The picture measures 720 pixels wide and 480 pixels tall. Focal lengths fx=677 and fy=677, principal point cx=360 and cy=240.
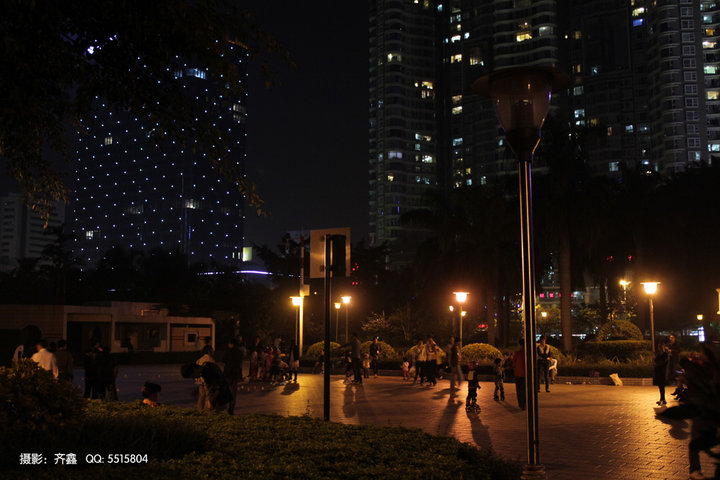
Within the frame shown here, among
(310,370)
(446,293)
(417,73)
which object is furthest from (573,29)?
(310,370)

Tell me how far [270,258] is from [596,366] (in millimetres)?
48894

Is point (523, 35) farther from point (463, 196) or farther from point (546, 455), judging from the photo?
point (546, 455)

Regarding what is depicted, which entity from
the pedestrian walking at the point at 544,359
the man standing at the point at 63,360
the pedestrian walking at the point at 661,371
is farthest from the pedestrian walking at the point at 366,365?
the man standing at the point at 63,360

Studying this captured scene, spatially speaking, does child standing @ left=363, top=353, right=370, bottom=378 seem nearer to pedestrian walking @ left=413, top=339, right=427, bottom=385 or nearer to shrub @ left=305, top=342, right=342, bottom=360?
pedestrian walking @ left=413, top=339, right=427, bottom=385

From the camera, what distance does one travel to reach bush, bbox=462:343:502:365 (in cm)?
2819

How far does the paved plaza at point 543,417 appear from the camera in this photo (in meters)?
9.46

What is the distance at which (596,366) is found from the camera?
81.0 feet

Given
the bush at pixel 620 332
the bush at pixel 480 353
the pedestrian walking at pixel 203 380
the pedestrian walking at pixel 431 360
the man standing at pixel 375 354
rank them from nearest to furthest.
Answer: the pedestrian walking at pixel 203 380 → the pedestrian walking at pixel 431 360 → the man standing at pixel 375 354 → the bush at pixel 480 353 → the bush at pixel 620 332

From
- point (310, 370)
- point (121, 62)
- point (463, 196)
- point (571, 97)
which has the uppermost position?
point (571, 97)

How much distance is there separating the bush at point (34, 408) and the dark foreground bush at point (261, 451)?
237 mm

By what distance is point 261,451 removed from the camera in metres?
6.74

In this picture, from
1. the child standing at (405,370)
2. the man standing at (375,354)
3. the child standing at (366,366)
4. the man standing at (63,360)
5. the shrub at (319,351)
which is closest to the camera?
the man standing at (63,360)

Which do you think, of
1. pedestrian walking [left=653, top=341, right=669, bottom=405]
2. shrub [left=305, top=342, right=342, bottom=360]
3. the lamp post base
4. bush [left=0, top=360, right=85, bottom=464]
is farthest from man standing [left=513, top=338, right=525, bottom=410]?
shrub [left=305, top=342, right=342, bottom=360]

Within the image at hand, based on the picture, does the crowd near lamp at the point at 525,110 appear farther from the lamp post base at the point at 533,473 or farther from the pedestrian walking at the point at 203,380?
the pedestrian walking at the point at 203,380
